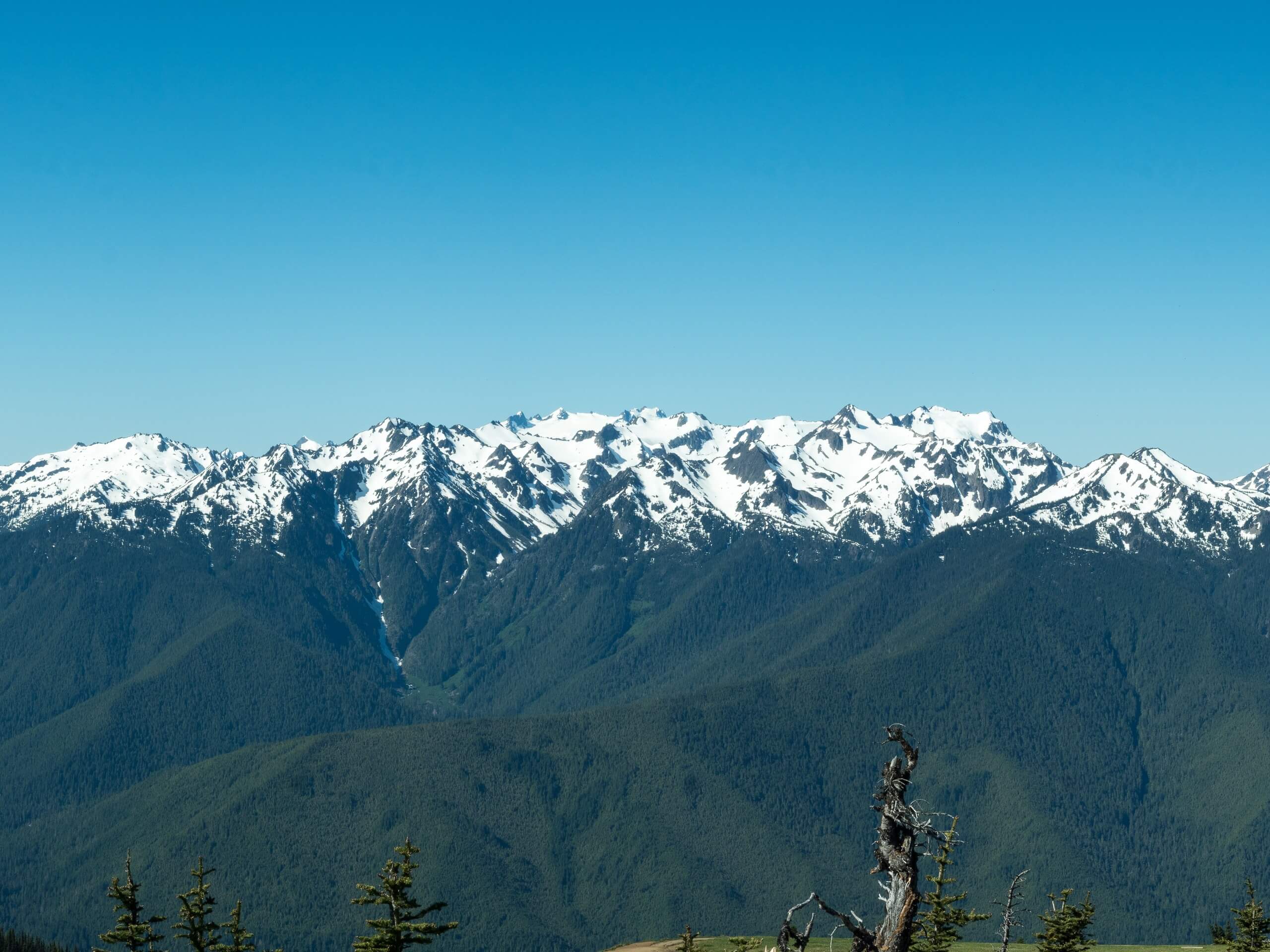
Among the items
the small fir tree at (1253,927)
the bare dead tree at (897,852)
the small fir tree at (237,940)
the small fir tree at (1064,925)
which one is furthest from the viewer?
the small fir tree at (1253,927)

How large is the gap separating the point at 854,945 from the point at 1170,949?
199 meters

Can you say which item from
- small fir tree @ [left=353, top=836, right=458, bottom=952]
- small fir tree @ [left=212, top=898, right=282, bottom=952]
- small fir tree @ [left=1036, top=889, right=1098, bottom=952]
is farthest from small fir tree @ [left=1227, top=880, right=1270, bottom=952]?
small fir tree @ [left=353, top=836, right=458, bottom=952]

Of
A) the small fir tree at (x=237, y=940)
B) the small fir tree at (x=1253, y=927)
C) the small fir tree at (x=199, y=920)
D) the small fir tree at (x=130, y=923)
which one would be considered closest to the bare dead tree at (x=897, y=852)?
the small fir tree at (x=199, y=920)

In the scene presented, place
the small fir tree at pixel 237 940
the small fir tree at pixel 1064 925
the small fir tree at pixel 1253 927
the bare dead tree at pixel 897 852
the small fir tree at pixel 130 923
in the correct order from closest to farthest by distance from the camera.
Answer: the bare dead tree at pixel 897 852
the small fir tree at pixel 237 940
the small fir tree at pixel 130 923
the small fir tree at pixel 1064 925
the small fir tree at pixel 1253 927

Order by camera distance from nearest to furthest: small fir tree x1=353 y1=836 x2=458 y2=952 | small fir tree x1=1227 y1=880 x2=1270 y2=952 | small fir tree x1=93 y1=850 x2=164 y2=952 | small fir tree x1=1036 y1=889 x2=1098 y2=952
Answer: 1. small fir tree x1=353 y1=836 x2=458 y2=952
2. small fir tree x1=93 y1=850 x2=164 y2=952
3. small fir tree x1=1036 y1=889 x2=1098 y2=952
4. small fir tree x1=1227 y1=880 x2=1270 y2=952

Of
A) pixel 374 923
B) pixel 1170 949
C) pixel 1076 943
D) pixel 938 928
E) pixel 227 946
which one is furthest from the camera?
pixel 1170 949

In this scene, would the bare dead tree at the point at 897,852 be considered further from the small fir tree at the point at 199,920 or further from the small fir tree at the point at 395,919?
the small fir tree at the point at 199,920

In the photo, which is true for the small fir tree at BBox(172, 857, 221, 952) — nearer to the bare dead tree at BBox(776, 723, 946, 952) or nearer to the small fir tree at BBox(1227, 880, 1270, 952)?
the bare dead tree at BBox(776, 723, 946, 952)

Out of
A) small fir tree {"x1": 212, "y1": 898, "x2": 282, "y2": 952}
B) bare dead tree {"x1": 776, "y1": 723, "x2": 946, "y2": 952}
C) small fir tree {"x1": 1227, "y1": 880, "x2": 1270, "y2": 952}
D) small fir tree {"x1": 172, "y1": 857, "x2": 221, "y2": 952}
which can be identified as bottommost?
small fir tree {"x1": 1227, "y1": 880, "x2": 1270, "y2": 952}

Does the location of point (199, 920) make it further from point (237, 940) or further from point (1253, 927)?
point (1253, 927)

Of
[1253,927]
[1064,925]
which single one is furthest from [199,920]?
[1253,927]

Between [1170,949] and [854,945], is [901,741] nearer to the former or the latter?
[854,945]

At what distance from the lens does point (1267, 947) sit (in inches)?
4562

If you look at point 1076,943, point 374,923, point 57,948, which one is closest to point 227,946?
point 374,923
